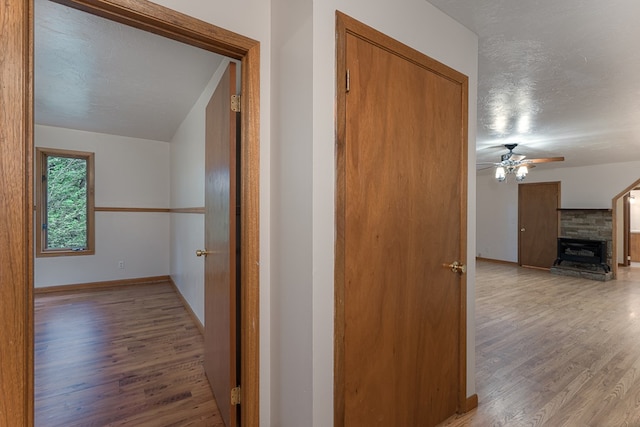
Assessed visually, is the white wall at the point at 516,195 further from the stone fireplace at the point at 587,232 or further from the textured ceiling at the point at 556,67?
the textured ceiling at the point at 556,67

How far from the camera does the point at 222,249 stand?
1.71m

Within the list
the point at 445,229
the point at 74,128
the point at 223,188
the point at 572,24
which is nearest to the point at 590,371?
the point at 445,229

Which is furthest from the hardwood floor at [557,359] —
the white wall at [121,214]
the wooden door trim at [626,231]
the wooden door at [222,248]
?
the white wall at [121,214]

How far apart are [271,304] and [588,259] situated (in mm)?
7349

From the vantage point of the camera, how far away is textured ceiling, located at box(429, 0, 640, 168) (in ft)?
5.27

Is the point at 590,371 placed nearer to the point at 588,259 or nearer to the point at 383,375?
the point at 383,375

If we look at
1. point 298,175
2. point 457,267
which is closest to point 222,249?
point 298,175

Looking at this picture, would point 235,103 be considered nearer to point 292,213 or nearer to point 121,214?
point 292,213

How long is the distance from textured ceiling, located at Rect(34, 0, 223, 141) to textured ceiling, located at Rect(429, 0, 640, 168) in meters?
1.89

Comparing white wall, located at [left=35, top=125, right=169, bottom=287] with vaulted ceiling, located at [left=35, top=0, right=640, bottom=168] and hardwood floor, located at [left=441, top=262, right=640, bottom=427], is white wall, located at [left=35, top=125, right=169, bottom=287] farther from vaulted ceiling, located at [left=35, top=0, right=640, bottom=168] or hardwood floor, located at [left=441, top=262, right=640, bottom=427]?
hardwood floor, located at [left=441, top=262, right=640, bottom=427]

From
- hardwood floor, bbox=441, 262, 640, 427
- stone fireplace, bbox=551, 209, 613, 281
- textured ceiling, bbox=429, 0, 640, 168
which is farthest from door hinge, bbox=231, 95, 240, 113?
stone fireplace, bbox=551, 209, 613, 281

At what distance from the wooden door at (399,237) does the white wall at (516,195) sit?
6.52 m

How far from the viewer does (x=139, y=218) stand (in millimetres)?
5008

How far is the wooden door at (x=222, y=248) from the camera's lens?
5.08 ft
